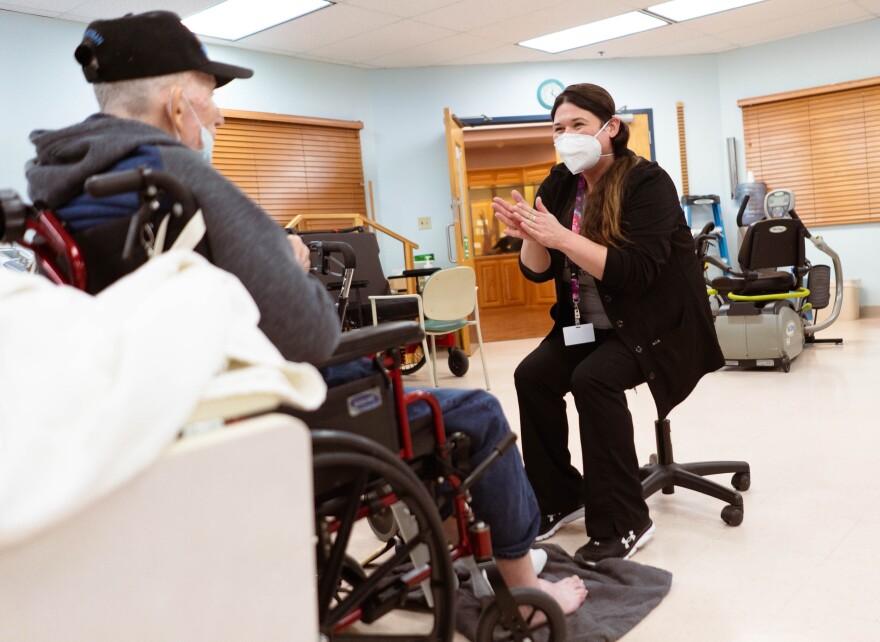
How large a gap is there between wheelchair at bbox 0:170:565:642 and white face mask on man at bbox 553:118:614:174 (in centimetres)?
108

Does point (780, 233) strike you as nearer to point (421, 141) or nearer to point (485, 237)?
point (421, 141)

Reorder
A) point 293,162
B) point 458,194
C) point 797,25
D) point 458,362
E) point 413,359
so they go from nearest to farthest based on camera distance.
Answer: point 458,362, point 413,359, point 293,162, point 458,194, point 797,25

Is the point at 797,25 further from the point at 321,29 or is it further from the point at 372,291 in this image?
the point at 372,291

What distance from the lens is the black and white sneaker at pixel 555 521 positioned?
2.24m

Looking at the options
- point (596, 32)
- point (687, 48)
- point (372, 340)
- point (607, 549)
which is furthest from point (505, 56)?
point (372, 340)

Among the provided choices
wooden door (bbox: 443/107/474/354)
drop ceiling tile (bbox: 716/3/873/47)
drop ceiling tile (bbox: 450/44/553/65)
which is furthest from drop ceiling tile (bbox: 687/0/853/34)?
wooden door (bbox: 443/107/474/354)

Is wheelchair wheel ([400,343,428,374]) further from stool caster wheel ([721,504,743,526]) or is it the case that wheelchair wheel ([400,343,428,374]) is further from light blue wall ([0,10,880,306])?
stool caster wheel ([721,504,743,526])

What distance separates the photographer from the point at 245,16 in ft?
17.6

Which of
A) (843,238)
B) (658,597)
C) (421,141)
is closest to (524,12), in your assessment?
(421,141)

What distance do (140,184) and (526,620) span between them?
107 cm

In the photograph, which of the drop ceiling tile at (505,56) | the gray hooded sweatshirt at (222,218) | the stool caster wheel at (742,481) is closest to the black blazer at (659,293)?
the stool caster wheel at (742,481)

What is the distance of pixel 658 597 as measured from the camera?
1.78 metres

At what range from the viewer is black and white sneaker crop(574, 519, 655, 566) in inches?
77.5

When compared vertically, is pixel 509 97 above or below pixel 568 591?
above
